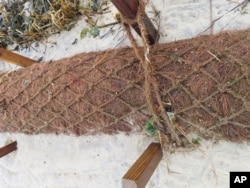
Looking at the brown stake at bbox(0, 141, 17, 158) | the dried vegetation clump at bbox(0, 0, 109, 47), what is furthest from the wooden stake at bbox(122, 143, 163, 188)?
the brown stake at bbox(0, 141, 17, 158)

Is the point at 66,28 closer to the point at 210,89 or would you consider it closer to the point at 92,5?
the point at 92,5

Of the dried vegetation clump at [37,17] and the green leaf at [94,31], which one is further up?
the dried vegetation clump at [37,17]

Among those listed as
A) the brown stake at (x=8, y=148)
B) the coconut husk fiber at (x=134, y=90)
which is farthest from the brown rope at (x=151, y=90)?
the brown stake at (x=8, y=148)

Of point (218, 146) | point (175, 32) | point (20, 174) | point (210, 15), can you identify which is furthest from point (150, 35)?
point (20, 174)

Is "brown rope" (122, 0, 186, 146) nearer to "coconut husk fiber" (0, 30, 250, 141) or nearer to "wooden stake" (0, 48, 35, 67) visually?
"coconut husk fiber" (0, 30, 250, 141)

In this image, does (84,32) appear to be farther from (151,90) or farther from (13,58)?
(151,90)

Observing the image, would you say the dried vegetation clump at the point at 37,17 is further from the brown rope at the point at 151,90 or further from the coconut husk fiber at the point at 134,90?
the brown rope at the point at 151,90

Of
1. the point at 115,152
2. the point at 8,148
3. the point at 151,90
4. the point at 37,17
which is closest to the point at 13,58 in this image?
the point at 37,17
